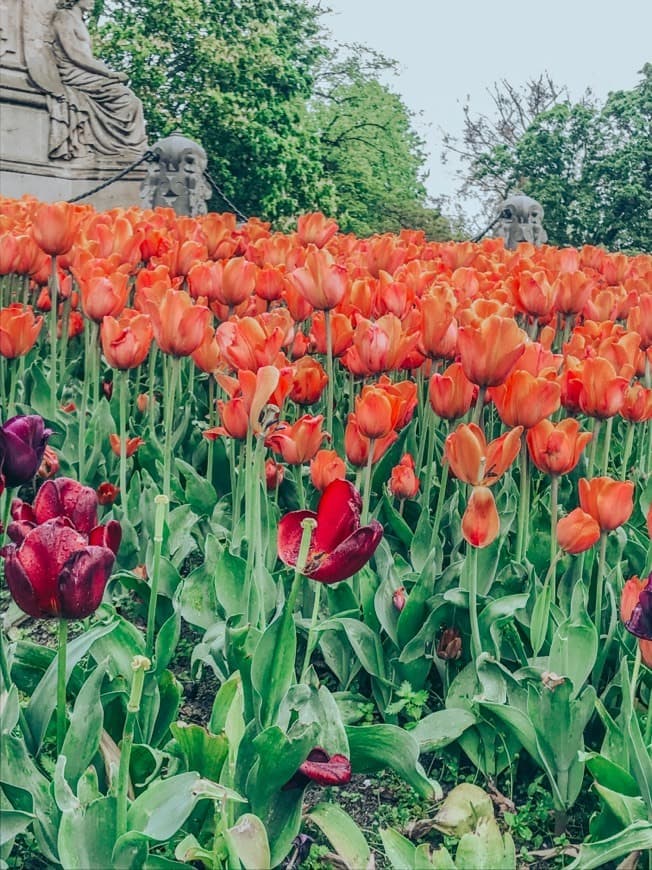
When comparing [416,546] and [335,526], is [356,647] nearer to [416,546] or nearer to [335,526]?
[416,546]

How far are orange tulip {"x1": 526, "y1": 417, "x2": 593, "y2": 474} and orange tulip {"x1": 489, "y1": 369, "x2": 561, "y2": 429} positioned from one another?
26mm

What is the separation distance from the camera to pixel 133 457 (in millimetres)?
2707

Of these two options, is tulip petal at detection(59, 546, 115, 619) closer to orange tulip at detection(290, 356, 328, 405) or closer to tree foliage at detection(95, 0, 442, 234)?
orange tulip at detection(290, 356, 328, 405)

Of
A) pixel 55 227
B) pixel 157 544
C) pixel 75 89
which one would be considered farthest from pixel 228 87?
pixel 157 544

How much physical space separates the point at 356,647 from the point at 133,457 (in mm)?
1173

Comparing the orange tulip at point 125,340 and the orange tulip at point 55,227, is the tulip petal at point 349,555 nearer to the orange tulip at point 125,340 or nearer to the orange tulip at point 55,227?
the orange tulip at point 125,340

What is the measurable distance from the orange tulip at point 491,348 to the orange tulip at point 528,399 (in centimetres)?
3

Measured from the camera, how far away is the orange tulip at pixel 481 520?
150 cm

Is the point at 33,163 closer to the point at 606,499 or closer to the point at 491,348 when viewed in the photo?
the point at 491,348

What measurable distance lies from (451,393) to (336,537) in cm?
63

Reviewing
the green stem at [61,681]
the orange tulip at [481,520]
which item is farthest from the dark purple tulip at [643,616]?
the green stem at [61,681]

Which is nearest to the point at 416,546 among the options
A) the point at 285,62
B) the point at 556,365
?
the point at 556,365

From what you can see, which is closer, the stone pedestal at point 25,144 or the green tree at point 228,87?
the stone pedestal at point 25,144

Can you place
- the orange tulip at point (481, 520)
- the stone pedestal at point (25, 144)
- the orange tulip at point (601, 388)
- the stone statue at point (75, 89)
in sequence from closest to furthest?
the orange tulip at point (481, 520) → the orange tulip at point (601, 388) → the stone pedestal at point (25, 144) → the stone statue at point (75, 89)
